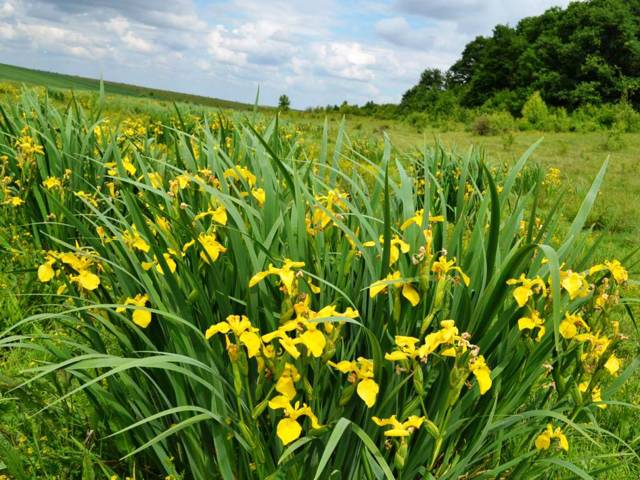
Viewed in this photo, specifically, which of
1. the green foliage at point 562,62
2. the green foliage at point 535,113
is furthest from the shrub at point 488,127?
the green foliage at point 562,62

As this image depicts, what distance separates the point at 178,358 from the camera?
1.15 meters

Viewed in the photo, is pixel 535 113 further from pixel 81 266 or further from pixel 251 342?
pixel 251 342

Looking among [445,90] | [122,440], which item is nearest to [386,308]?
[122,440]

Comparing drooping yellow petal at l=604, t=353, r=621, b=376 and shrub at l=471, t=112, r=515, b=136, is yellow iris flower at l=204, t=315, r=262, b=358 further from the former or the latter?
shrub at l=471, t=112, r=515, b=136

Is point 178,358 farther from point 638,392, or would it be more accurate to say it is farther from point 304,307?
point 638,392

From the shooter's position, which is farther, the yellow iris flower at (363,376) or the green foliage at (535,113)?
the green foliage at (535,113)

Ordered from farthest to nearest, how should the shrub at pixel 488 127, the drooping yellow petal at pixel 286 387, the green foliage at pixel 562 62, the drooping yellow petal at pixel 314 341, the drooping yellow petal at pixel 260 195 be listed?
the green foliage at pixel 562 62
the shrub at pixel 488 127
the drooping yellow petal at pixel 260 195
the drooping yellow petal at pixel 286 387
the drooping yellow petal at pixel 314 341

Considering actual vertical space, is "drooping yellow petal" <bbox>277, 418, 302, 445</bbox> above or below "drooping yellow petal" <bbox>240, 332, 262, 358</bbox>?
below

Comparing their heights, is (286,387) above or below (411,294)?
below

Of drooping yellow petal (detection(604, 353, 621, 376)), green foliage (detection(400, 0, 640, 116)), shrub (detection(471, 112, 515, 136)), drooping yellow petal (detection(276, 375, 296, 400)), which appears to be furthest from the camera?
green foliage (detection(400, 0, 640, 116))

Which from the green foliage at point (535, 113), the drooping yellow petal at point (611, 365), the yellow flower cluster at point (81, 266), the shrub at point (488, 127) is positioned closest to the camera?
the drooping yellow petal at point (611, 365)

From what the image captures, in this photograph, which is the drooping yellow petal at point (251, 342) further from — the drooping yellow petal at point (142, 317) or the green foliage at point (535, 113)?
the green foliage at point (535, 113)

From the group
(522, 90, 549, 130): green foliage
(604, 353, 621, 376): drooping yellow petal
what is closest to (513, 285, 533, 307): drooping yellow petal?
(604, 353, 621, 376): drooping yellow petal

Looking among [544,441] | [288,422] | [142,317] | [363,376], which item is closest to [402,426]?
[363,376]
